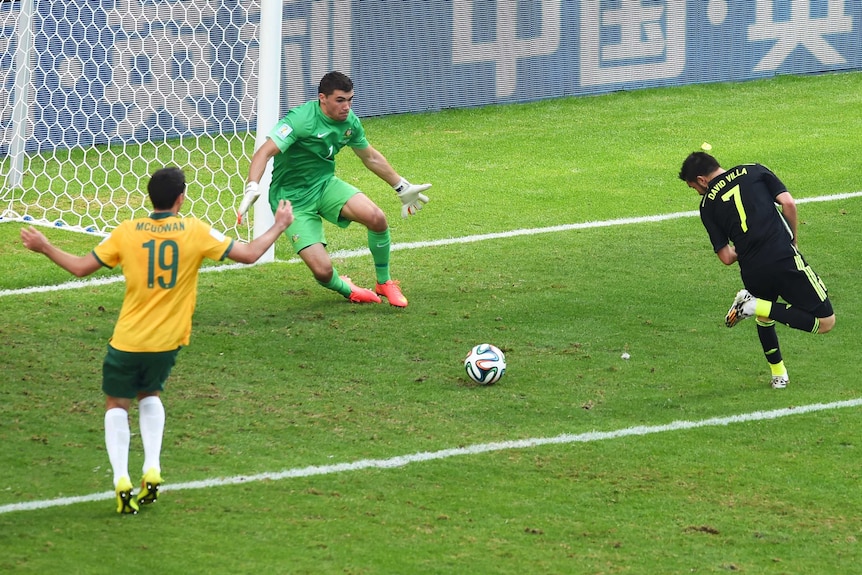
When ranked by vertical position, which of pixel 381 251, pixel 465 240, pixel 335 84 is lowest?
pixel 465 240

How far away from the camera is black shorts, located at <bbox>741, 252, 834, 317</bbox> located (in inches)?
289

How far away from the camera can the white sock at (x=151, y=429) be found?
570 centimetres

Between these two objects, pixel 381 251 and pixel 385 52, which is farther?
pixel 385 52

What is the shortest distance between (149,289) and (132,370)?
385mm

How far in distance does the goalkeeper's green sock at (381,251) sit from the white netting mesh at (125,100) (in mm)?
3126

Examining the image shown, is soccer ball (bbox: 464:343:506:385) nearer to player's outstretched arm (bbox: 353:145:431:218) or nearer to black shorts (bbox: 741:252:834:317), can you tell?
black shorts (bbox: 741:252:834:317)

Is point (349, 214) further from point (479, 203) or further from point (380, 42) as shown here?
point (380, 42)

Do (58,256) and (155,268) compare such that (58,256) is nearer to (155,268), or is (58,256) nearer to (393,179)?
(155,268)

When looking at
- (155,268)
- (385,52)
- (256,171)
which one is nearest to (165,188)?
(155,268)

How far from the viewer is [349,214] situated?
9039mm

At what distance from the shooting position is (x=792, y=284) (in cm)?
737

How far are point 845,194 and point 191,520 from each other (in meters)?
8.39

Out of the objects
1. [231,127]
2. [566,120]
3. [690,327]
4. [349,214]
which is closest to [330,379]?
[349,214]

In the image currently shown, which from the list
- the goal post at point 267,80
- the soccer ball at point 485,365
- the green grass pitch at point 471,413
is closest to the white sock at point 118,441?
the green grass pitch at point 471,413
